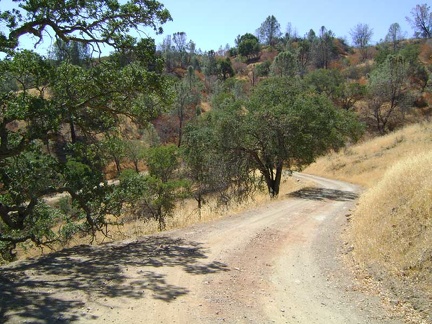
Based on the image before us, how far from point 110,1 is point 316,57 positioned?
95763mm

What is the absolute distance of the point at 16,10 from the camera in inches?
285

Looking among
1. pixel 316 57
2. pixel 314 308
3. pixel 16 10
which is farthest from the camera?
pixel 316 57

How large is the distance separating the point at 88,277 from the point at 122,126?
6.25 m

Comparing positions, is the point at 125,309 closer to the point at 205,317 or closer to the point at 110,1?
the point at 205,317

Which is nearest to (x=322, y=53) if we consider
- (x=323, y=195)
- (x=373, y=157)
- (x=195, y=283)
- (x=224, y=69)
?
(x=224, y=69)

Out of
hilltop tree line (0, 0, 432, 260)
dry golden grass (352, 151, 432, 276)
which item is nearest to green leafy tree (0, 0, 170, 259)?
hilltop tree line (0, 0, 432, 260)

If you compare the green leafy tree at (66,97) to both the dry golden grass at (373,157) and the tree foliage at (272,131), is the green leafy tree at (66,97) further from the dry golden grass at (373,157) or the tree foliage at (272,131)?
the dry golden grass at (373,157)

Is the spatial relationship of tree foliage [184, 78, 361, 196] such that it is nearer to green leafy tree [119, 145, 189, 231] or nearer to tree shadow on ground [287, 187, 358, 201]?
tree shadow on ground [287, 187, 358, 201]

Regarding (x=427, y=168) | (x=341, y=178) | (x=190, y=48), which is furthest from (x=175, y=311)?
(x=190, y=48)

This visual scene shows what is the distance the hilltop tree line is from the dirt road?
204 centimetres

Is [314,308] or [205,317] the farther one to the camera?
[314,308]

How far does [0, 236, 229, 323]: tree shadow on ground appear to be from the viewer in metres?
5.14

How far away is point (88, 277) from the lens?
6480mm

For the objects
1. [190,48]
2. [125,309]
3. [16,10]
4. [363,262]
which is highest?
[190,48]
